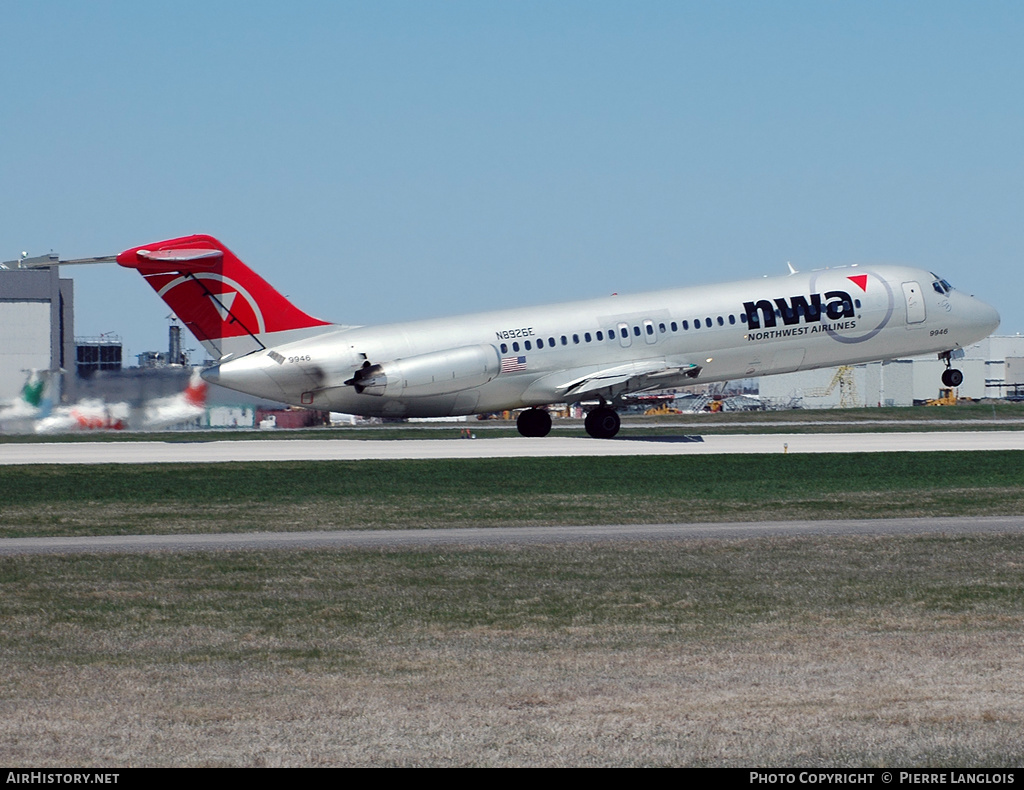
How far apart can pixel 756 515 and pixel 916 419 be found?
46906 millimetres

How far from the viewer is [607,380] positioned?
46688mm

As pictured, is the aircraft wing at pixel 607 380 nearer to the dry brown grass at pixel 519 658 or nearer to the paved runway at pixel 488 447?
the paved runway at pixel 488 447

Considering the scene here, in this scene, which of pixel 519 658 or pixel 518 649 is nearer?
pixel 519 658

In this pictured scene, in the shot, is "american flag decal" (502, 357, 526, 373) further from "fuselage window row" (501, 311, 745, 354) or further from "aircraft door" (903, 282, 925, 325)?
"aircraft door" (903, 282, 925, 325)

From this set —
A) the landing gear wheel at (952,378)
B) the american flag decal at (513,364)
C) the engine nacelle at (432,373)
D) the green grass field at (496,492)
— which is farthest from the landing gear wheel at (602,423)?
the landing gear wheel at (952,378)

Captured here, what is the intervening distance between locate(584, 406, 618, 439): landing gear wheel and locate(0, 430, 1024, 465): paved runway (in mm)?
857

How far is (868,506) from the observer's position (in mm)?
28000

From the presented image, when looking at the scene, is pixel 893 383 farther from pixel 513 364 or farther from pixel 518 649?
pixel 518 649

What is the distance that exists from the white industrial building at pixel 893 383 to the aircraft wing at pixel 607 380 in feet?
222

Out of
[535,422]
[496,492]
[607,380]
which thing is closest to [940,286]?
[607,380]

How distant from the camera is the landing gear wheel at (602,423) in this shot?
160 ft

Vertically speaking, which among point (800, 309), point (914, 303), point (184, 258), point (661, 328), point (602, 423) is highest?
point (184, 258)

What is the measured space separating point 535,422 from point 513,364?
4925 mm

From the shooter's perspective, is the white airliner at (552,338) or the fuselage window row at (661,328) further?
the fuselage window row at (661,328)
